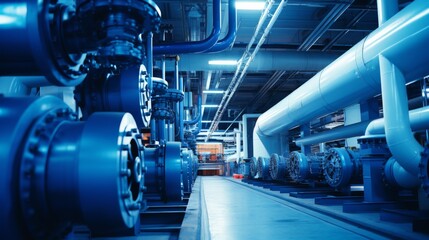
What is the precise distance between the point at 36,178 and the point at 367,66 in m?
3.98

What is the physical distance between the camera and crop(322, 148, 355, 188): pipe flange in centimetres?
561

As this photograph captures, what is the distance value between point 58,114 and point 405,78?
141 inches

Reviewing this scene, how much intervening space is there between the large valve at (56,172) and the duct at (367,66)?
9.77 feet

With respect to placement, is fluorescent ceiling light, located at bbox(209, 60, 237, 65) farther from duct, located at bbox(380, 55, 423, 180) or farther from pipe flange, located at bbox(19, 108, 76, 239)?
pipe flange, located at bbox(19, 108, 76, 239)

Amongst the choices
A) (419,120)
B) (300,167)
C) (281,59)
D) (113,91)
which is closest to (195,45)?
(113,91)

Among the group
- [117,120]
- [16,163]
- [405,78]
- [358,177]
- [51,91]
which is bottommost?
[358,177]

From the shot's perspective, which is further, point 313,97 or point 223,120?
point 223,120

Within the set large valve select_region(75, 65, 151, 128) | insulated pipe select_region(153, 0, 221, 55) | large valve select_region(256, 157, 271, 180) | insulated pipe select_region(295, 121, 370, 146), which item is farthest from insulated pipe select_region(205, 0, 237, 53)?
large valve select_region(256, 157, 271, 180)

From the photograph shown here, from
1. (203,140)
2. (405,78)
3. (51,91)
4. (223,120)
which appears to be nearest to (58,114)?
(51,91)

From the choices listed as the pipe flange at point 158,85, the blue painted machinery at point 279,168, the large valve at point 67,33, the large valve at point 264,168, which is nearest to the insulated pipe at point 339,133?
the blue painted machinery at point 279,168

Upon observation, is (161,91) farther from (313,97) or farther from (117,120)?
(313,97)

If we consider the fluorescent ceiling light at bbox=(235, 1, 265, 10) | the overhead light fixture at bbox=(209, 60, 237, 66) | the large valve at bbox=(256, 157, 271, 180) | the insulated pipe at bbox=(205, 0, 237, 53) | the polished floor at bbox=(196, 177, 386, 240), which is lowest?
the polished floor at bbox=(196, 177, 386, 240)

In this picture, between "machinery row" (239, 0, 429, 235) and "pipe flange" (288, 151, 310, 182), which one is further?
"pipe flange" (288, 151, 310, 182)

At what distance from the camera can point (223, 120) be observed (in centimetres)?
2042
